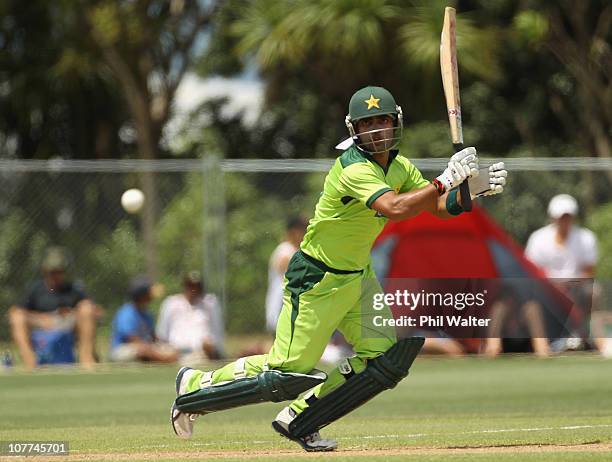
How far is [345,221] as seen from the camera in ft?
28.3

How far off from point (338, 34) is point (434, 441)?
536 inches

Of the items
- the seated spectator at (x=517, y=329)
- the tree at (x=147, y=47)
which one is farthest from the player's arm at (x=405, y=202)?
the tree at (x=147, y=47)

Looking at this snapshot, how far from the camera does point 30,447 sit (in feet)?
29.7

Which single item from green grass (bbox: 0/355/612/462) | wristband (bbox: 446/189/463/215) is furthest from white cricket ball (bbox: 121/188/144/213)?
wristband (bbox: 446/189/463/215)

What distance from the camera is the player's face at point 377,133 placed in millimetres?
8508

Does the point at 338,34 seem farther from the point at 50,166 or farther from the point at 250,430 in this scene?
the point at 250,430

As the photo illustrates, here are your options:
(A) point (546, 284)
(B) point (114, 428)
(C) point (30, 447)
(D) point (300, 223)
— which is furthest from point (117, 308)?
(C) point (30, 447)

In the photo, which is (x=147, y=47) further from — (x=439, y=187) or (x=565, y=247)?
(x=439, y=187)

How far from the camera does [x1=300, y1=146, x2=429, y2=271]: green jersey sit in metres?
8.54

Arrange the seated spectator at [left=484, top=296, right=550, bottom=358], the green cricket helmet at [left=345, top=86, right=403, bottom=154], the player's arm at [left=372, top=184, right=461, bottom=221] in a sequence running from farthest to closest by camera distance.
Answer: the seated spectator at [left=484, top=296, right=550, bottom=358] < the green cricket helmet at [left=345, top=86, right=403, bottom=154] < the player's arm at [left=372, top=184, right=461, bottom=221]

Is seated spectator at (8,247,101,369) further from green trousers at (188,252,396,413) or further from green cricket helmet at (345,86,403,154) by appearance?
green cricket helmet at (345,86,403,154)

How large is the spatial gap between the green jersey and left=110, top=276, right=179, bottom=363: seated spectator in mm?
8141

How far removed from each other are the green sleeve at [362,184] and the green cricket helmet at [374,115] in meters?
0.17

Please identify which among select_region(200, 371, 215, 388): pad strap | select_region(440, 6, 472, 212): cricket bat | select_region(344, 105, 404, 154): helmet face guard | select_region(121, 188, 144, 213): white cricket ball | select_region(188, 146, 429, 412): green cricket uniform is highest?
select_region(440, 6, 472, 212): cricket bat
